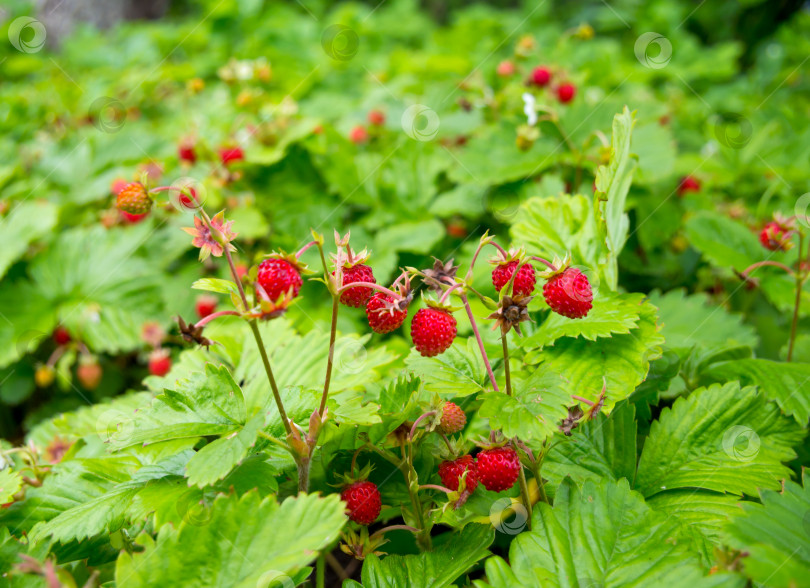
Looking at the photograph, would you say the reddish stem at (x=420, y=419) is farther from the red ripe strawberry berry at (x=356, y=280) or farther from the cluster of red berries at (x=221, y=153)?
the cluster of red berries at (x=221, y=153)

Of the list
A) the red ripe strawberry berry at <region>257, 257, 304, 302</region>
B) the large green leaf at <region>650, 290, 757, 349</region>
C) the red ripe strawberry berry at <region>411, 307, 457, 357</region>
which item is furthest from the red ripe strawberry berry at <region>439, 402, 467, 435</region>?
Result: the large green leaf at <region>650, 290, 757, 349</region>

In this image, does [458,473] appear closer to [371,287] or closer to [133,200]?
[371,287]

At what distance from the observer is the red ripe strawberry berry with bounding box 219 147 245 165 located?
2.15m

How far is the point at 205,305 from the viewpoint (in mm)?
1962

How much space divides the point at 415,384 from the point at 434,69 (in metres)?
2.55

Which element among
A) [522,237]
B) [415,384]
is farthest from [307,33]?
[415,384]

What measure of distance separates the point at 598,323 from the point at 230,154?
5.09 ft

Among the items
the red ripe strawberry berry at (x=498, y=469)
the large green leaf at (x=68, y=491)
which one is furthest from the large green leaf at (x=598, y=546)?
the large green leaf at (x=68, y=491)

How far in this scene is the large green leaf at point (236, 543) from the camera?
0.84 m

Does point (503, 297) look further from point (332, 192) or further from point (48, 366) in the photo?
point (48, 366)

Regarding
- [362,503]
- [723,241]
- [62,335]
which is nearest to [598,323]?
[362,503]

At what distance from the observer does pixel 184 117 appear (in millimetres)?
3244

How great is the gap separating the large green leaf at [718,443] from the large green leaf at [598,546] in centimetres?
15

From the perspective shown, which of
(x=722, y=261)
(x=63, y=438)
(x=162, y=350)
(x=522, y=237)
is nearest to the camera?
(x=522, y=237)
